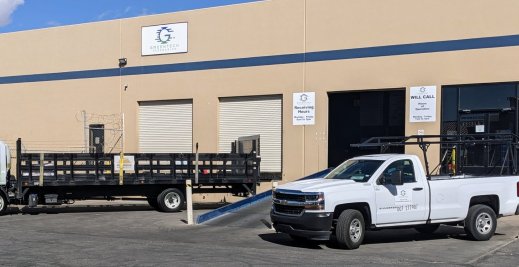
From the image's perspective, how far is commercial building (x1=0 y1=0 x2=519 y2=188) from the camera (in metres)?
19.7

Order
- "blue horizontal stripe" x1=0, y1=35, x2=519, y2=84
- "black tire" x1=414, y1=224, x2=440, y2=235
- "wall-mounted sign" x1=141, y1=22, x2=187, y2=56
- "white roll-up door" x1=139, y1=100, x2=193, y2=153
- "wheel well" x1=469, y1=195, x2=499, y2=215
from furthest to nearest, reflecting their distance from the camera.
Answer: "white roll-up door" x1=139, y1=100, x2=193, y2=153
"wall-mounted sign" x1=141, y1=22, x2=187, y2=56
"blue horizontal stripe" x1=0, y1=35, x2=519, y2=84
"wheel well" x1=469, y1=195, x2=499, y2=215
"black tire" x1=414, y1=224, x2=440, y2=235

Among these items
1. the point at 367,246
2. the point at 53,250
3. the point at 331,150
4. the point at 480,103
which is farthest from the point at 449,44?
the point at 53,250

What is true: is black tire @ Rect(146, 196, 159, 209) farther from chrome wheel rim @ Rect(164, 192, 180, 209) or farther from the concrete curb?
the concrete curb

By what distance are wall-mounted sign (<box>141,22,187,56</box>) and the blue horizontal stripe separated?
2.17 feet

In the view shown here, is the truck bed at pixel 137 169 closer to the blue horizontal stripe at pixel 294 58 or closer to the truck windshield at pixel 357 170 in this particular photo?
the blue horizontal stripe at pixel 294 58

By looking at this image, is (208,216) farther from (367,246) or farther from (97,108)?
(97,108)

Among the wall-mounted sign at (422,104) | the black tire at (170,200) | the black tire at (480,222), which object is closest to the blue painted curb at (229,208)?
the black tire at (170,200)

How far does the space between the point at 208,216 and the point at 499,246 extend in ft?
25.4

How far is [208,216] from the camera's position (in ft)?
53.5

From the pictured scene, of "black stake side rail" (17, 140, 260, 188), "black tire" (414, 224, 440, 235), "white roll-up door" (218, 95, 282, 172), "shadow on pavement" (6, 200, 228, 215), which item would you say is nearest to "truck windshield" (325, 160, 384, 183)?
"black tire" (414, 224, 440, 235)

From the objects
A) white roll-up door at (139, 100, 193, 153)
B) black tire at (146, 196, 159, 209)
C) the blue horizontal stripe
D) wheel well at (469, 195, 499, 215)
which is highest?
the blue horizontal stripe

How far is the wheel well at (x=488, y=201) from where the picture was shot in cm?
1277

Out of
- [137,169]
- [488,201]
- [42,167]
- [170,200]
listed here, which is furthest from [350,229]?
[42,167]

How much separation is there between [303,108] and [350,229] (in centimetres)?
1165
